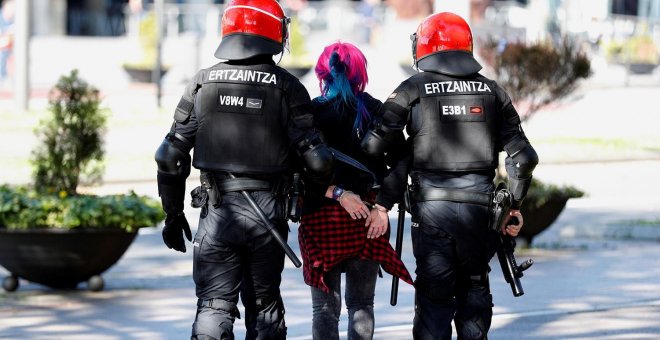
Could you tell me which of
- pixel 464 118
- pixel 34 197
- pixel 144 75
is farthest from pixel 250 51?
pixel 144 75

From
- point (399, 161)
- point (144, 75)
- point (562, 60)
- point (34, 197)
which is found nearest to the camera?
point (399, 161)

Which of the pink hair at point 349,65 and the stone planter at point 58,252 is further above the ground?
the pink hair at point 349,65

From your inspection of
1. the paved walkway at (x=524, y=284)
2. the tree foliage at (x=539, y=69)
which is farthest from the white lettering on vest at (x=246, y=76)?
the tree foliage at (x=539, y=69)

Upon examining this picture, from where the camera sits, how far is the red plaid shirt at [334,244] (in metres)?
6.38

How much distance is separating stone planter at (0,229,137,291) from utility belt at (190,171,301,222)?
3115 millimetres

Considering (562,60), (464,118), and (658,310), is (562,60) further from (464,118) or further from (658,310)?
(464,118)

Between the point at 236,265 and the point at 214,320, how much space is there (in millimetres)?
259

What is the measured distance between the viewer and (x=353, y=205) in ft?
20.4

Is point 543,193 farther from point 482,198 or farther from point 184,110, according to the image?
point 184,110

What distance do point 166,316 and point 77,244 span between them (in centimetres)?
90

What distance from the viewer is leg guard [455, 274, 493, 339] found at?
6.29 metres

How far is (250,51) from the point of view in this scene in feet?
19.2

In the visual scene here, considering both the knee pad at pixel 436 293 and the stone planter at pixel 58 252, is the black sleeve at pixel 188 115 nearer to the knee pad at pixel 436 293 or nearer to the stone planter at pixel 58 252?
the knee pad at pixel 436 293

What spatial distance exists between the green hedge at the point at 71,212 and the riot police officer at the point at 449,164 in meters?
3.18
